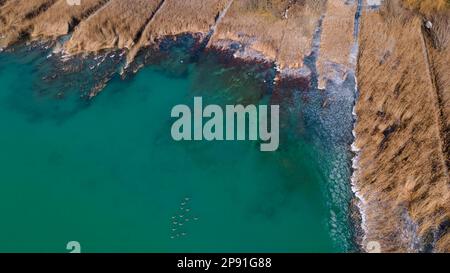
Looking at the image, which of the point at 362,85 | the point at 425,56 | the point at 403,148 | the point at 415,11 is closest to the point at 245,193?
the point at 403,148

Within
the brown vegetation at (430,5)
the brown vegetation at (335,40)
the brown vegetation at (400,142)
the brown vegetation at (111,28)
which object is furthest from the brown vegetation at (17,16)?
the brown vegetation at (430,5)

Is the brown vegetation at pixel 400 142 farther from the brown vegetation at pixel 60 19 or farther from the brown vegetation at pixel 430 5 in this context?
the brown vegetation at pixel 60 19

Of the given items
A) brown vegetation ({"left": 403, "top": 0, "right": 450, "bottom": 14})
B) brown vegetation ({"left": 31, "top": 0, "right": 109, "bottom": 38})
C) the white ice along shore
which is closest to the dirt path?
brown vegetation ({"left": 403, "top": 0, "right": 450, "bottom": 14})

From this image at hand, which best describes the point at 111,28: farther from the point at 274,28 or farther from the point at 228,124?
the point at 228,124

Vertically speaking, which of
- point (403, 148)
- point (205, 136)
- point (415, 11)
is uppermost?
point (415, 11)

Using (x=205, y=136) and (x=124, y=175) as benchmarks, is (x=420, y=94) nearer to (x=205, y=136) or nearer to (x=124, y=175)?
(x=205, y=136)

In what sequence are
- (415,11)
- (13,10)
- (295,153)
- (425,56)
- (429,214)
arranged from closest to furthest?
(429,214) < (295,153) < (425,56) < (415,11) < (13,10)
